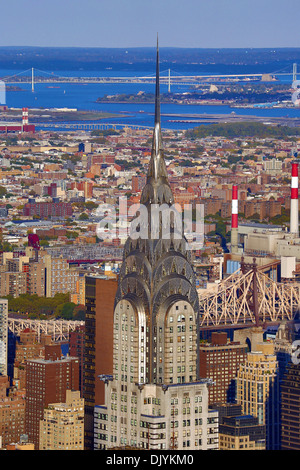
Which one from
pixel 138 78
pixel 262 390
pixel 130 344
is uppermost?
pixel 138 78

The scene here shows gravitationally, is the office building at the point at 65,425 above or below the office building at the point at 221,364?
below

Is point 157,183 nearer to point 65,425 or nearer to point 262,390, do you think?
Answer: point 65,425

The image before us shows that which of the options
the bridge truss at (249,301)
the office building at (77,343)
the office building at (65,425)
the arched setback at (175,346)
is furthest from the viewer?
the bridge truss at (249,301)

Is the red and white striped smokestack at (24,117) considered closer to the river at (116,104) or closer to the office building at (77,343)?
the river at (116,104)

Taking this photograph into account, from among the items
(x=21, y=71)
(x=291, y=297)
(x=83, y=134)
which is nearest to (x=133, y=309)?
(x=291, y=297)

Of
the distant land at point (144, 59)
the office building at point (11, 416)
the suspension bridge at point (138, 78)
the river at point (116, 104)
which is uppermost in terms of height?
the distant land at point (144, 59)

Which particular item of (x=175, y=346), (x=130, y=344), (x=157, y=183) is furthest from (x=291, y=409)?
(x=157, y=183)

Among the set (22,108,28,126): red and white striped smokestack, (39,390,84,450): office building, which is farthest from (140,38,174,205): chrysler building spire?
(22,108,28,126): red and white striped smokestack

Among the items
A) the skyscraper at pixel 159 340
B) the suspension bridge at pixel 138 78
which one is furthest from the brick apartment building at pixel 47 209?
the skyscraper at pixel 159 340
